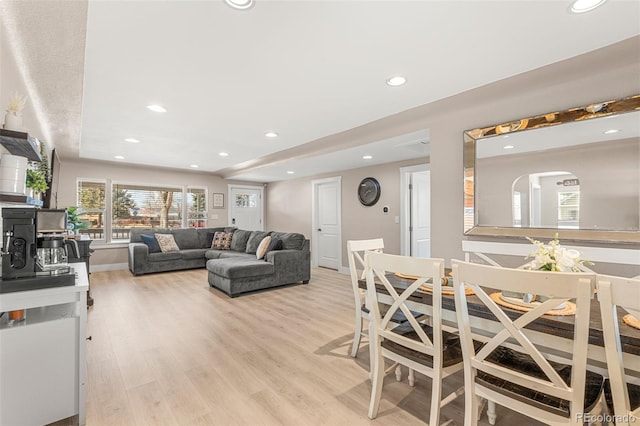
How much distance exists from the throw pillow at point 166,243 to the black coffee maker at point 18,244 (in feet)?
15.5

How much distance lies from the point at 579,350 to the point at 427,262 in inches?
24.5

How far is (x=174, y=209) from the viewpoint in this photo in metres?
7.30

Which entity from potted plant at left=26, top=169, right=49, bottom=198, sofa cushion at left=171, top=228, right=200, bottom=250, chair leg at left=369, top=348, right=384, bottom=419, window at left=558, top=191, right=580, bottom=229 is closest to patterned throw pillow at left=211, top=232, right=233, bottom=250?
sofa cushion at left=171, top=228, right=200, bottom=250

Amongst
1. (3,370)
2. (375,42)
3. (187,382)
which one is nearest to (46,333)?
(3,370)

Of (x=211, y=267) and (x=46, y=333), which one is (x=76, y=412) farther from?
(x=211, y=267)

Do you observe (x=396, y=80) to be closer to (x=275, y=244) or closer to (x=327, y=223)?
(x=275, y=244)

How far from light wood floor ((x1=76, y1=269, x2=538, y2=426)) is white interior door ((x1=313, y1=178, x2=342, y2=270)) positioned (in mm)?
2479

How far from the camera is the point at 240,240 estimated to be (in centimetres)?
633

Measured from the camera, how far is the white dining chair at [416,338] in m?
1.47

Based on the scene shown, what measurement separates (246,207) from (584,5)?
785 centimetres

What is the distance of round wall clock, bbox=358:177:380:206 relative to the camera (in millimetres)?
5502

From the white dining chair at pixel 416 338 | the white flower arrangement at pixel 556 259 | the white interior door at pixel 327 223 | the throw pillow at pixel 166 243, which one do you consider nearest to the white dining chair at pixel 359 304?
the white dining chair at pixel 416 338

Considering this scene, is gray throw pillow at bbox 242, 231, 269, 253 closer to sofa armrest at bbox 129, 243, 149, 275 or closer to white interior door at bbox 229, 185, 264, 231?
sofa armrest at bbox 129, 243, 149, 275

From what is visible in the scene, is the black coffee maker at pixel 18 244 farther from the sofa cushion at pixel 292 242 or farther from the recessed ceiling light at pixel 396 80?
the sofa cushion at pixel 292 242
